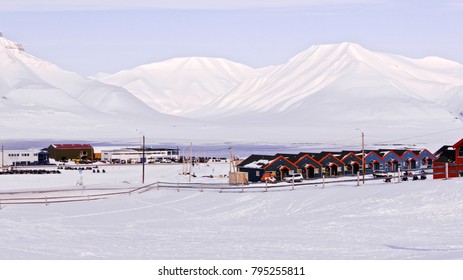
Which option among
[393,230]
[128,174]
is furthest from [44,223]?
[128,174]

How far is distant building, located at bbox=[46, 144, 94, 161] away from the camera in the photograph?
166 m

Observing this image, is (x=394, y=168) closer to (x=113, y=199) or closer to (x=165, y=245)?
(x=113, y=199)

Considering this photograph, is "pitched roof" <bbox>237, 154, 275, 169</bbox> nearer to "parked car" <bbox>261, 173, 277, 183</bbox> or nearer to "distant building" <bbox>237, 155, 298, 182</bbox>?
"distant building" <bbox>237, 155, 298, 182</bbox>

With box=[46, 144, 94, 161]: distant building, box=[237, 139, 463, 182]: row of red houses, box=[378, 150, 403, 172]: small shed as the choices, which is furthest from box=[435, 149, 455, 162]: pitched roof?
box=[46, 144, 94, 161]: distant building

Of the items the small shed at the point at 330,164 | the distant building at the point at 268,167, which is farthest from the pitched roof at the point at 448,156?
the small shed at the point at 330,164

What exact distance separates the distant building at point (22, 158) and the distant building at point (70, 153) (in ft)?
53.8

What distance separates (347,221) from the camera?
38.4m

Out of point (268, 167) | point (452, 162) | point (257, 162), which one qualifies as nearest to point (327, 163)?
point (257, 162)

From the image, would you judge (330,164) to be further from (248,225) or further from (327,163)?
(248,225)

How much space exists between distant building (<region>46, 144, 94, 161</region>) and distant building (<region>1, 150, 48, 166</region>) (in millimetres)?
16400

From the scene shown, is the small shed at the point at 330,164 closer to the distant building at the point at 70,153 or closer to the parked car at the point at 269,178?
the parked car at the point at 269,178

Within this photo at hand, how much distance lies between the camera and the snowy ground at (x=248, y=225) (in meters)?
28.5

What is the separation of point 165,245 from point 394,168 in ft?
226

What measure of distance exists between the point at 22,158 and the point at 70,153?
24.3 metres
